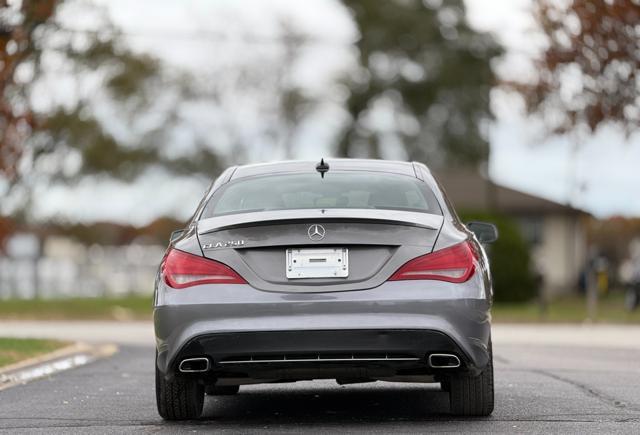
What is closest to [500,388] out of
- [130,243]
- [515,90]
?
[515,90]

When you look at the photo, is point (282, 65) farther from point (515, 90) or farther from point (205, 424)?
point (205, 424)

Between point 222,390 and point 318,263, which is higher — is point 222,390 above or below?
below

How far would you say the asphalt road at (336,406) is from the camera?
816 cm

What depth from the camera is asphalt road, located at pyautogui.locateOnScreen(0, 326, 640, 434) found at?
8164 millimetres

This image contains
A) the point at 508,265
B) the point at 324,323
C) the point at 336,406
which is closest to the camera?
the point at 324,323

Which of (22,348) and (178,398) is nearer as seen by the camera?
A: (178,398)

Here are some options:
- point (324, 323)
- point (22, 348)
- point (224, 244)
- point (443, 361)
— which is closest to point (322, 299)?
point (324, 323)

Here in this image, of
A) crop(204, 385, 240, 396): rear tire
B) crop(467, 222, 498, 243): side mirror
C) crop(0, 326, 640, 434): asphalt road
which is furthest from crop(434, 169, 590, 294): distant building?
crop(467, 222, 498, 243): side mirror

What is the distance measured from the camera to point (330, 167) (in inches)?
352

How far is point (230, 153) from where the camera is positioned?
2189 inches

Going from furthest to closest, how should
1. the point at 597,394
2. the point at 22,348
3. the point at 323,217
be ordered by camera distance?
the point at 22,348 → the point at 597,394 → the point at 323,217

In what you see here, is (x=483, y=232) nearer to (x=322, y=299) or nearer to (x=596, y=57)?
(x=322, y=299)

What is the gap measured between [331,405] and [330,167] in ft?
5.62

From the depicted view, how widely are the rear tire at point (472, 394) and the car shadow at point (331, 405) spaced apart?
0.16 meters
